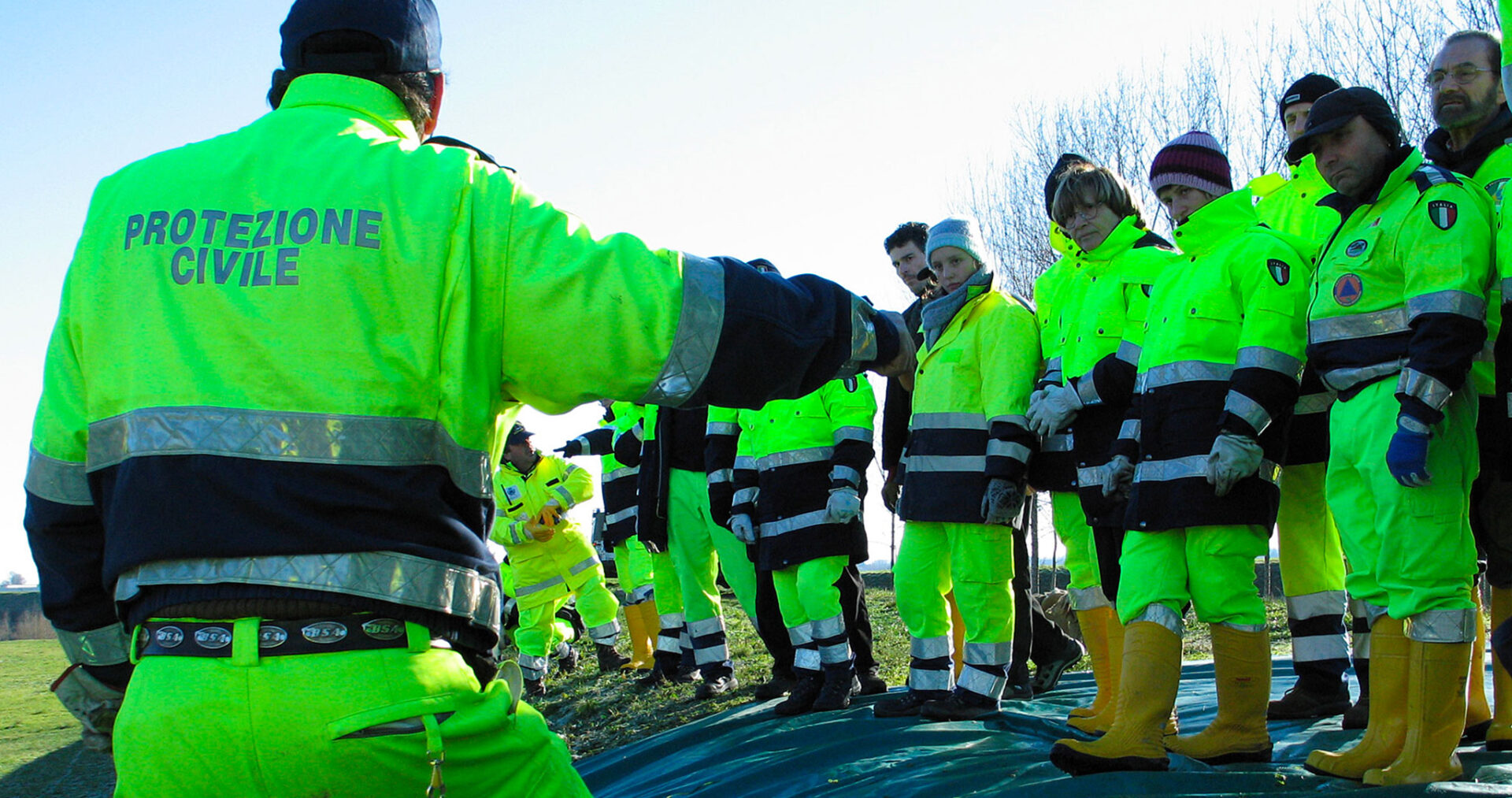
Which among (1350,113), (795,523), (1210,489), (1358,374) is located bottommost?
(795,523)

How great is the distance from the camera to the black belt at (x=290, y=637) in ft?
5.64

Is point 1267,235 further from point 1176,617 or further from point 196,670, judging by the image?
point 196,670

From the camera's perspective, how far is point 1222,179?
14.3 ft

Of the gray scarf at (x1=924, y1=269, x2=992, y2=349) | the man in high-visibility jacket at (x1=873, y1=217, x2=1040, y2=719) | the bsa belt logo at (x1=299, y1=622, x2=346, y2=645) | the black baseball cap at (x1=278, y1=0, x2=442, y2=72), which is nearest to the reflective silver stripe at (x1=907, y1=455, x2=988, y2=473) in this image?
the man in high-visibility jacket at (x1=873, y1=217, x2=1040, y2=719)

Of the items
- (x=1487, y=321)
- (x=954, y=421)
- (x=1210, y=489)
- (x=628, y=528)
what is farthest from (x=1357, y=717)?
(x=628, y=528)

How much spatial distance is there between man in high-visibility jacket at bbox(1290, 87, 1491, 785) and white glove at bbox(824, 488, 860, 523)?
2.70 m

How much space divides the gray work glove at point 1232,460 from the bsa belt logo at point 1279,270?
0.59 metres

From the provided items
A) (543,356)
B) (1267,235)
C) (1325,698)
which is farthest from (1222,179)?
(543,356)

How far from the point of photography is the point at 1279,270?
12.9ft

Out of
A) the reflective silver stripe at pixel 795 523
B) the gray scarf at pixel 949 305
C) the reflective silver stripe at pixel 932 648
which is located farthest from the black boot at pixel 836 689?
the gray scarf at pixel 949 305

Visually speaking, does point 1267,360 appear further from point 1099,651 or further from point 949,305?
point 949,305

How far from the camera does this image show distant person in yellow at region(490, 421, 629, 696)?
9734mm

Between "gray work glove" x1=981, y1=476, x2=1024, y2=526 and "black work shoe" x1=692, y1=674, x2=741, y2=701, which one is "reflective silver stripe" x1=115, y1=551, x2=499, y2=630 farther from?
"black work shoe" x1=692, y1=674, x2=741, y2=701

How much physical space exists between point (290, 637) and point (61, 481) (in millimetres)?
587
